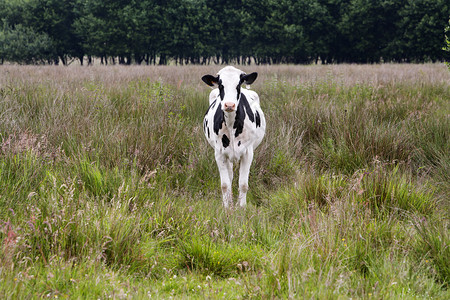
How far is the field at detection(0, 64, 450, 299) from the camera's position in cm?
282

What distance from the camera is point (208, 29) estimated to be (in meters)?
52.3

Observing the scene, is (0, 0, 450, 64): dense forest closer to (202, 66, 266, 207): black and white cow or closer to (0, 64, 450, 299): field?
(0, 64, 450, 299): field

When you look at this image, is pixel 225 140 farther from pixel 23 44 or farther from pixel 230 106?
pixel 23 44

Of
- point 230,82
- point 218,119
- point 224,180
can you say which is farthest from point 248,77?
point 224,180

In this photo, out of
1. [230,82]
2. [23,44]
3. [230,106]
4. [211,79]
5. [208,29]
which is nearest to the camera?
[230,106]

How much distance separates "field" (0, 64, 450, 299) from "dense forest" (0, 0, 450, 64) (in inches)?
1751

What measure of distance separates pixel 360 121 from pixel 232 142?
263 cm

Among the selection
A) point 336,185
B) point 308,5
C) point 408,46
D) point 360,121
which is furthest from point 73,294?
point 308,5

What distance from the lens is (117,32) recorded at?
49.9m

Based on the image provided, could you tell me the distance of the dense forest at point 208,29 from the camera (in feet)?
156

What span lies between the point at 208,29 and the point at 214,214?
50.7 m

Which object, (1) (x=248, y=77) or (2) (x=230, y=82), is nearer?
(2) (x=230, y=82)

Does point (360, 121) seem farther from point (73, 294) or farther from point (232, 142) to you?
point (73, 294)

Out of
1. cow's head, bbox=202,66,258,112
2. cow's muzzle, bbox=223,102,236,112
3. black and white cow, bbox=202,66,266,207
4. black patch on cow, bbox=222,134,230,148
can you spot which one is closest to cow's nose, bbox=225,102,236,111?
cow's muzzle, bbox=223,102,236,112
